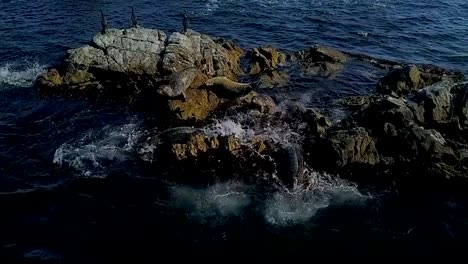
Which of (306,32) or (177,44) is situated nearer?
(177,44)

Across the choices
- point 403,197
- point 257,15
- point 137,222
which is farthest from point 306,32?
point 137,222

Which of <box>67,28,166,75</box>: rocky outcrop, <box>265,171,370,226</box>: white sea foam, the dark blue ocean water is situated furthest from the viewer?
<box>67,28,166,75</box>: rocky outcrop

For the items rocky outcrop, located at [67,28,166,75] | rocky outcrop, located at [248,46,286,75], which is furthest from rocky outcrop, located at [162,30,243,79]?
rocky outcrop, located at [248,46,286,75]

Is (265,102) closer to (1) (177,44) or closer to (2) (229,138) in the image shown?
(2) (229,138)

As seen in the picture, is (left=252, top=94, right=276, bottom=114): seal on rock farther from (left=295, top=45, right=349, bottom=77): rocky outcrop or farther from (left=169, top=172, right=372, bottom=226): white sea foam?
(left=295, top=45, right=349, bottom=77): rocky outcrop

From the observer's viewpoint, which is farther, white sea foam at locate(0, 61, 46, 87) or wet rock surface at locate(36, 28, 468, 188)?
white sea foam at locate(0, 61, 46, 87)
